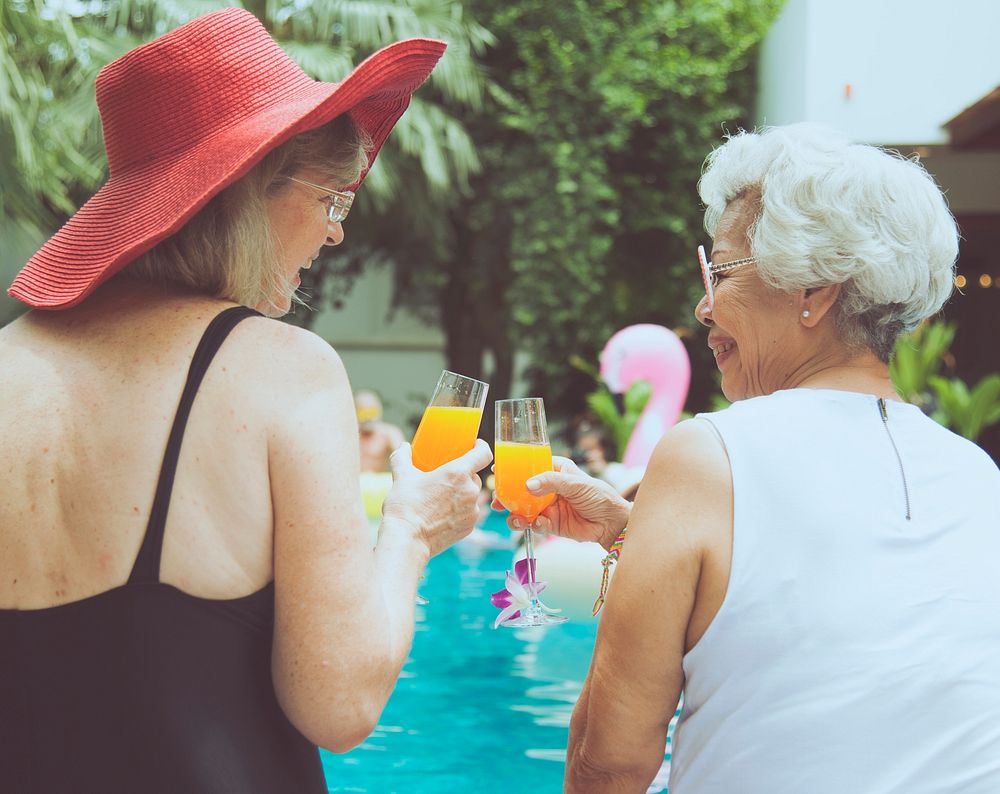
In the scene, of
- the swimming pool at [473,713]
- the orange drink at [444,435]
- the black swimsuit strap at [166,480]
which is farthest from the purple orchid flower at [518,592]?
the swimming pool at [473,713]

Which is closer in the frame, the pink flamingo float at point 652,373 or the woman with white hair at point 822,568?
the woman with white hair at point 822,568

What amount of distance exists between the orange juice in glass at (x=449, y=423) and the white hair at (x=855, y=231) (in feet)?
2.18

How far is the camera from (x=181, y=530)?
4.35 ft

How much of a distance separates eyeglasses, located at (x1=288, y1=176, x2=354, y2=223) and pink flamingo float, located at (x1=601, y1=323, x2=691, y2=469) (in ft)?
20.8

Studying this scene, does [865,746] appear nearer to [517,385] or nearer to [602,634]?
[602,634]

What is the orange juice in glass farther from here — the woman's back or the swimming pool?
the swimming pool

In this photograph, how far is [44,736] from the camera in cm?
137

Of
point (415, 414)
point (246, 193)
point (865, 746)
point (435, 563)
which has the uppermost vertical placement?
point (246, 193)

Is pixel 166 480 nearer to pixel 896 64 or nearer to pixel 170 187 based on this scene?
pixel 170 187

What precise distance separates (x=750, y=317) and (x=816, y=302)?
12cm

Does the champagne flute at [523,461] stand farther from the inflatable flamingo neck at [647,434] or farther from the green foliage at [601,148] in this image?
the green foliage at [601,148]

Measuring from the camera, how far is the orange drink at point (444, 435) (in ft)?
6.81

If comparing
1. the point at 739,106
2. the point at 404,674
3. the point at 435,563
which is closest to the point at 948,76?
the point at 739,106

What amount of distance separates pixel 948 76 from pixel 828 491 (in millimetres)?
10057
